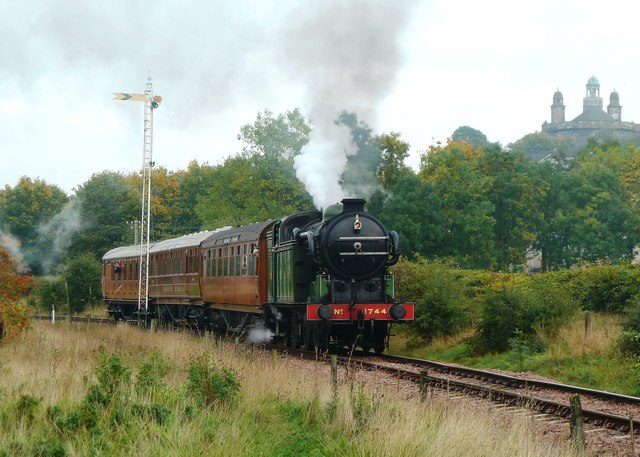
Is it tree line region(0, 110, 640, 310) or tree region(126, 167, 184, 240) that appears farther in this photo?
tree region(126, 167, 184, 240)

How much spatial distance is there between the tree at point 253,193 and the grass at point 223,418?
43.7 m

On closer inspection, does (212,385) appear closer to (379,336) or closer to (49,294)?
(379,336)

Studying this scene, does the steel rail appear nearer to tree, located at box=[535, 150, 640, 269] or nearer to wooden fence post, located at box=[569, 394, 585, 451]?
wooden fence post, located at box=[569, 394, 585, 451]

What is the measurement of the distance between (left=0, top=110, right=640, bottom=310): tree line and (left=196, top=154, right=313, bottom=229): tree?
0.30ft

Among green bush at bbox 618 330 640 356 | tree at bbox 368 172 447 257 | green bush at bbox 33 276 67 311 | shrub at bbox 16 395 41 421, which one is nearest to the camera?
shrub at bbox 16 395 41 421

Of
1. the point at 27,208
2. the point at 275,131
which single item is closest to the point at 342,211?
the point at 275,131

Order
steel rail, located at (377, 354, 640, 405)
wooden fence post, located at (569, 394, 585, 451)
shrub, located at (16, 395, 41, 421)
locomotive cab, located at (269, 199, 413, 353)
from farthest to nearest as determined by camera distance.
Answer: locomotive cab, located at (269, 199, 413, 353) → steel rail, located at (377, 354, 640, 405) → shrub, located at (16, 395, 41, 421) → wooden fence post, located at (569, 394, 585, 451)

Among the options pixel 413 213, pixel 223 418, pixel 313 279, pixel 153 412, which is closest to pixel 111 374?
pixel 153 412

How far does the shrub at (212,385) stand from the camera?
12.7m

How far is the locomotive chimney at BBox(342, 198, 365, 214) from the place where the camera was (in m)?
21.0

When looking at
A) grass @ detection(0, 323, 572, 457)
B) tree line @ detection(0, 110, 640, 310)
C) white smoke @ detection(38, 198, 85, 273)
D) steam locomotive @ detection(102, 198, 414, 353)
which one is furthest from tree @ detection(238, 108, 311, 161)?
grass @ detection(0, 323, 572, 457)

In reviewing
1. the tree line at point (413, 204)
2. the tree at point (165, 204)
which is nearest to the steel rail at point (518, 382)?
the tree line at point (413, 204)

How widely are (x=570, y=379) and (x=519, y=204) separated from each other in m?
47.6

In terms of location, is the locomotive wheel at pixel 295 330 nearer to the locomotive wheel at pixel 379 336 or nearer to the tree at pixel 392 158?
the locomotive wheel at pixel 379 336
